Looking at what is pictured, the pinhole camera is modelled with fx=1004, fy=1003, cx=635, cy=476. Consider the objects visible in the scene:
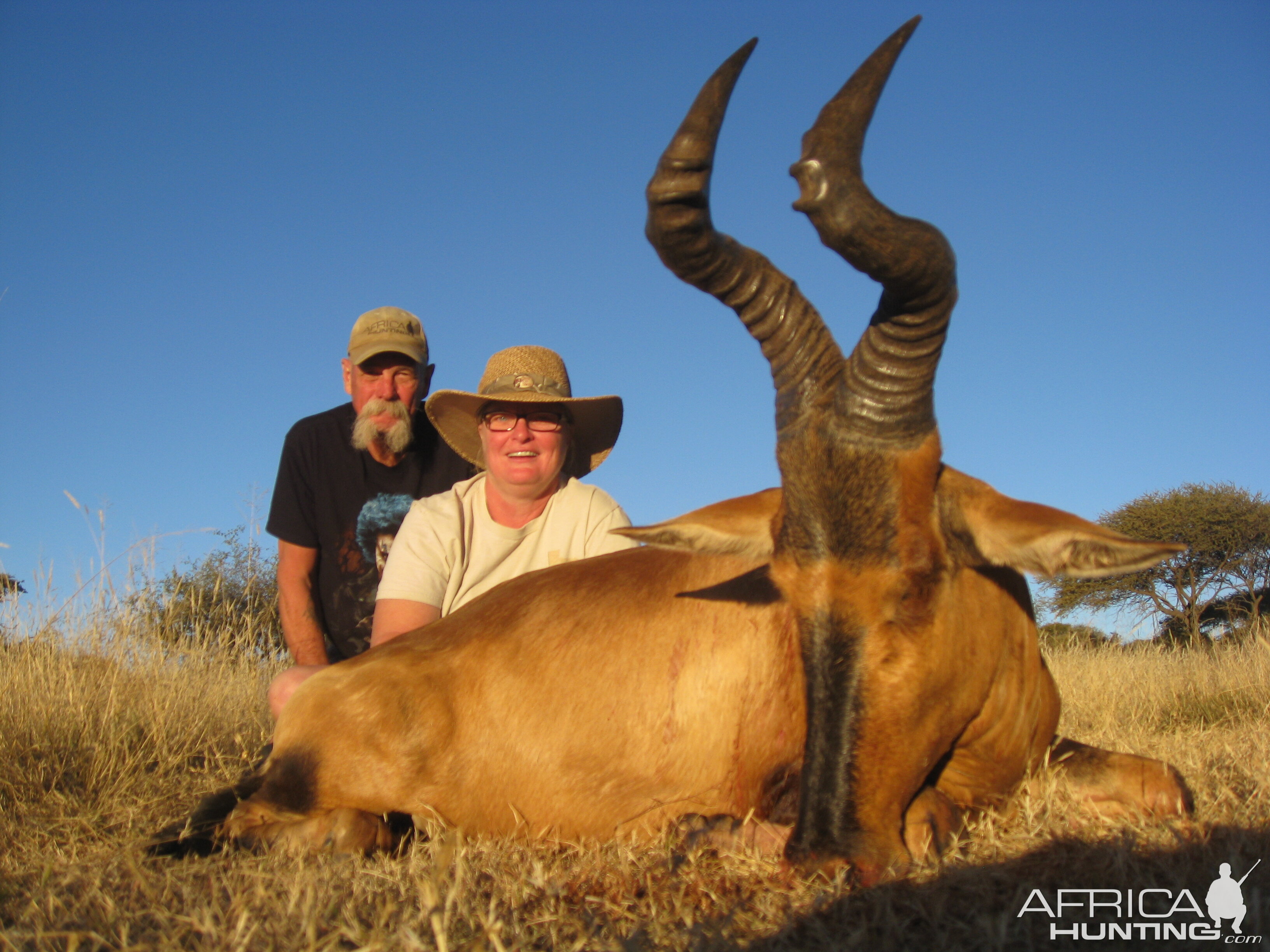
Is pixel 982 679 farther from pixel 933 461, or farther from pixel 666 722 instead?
pixel 666 722

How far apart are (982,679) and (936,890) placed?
839 millimetres

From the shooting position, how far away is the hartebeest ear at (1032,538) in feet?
9.48

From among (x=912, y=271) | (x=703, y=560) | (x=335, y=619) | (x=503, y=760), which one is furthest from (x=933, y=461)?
(x=335, y=619)

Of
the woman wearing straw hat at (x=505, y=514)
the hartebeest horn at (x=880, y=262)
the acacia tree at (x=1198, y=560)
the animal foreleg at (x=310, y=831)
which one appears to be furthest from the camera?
the acacia tree at (x=1198, y=560)

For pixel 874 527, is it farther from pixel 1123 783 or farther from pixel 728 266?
pixel 1123 783

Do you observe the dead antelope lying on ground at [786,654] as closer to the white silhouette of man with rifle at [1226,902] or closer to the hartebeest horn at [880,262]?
the hartebeest horn at [880,262]

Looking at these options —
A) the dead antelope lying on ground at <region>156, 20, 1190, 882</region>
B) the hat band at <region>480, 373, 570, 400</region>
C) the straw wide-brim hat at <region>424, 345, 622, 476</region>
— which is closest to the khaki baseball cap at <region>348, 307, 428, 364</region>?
the straw wide-brim hat at <region>424, 345, 622, 476</region>

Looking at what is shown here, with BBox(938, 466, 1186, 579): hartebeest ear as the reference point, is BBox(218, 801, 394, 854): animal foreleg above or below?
below

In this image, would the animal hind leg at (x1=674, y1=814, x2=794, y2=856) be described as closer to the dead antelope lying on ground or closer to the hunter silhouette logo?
the dead antelope lying on ground

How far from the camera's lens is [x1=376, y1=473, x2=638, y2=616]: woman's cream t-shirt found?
5.29 m

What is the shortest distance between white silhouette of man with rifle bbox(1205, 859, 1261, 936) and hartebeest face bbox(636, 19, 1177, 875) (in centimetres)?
79

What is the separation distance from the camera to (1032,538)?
301 cm

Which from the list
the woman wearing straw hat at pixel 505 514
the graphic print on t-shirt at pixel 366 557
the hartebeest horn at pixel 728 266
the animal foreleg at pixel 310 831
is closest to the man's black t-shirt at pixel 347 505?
the graphic print on t-shirt at pixel 366 557

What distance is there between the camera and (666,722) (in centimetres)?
375
